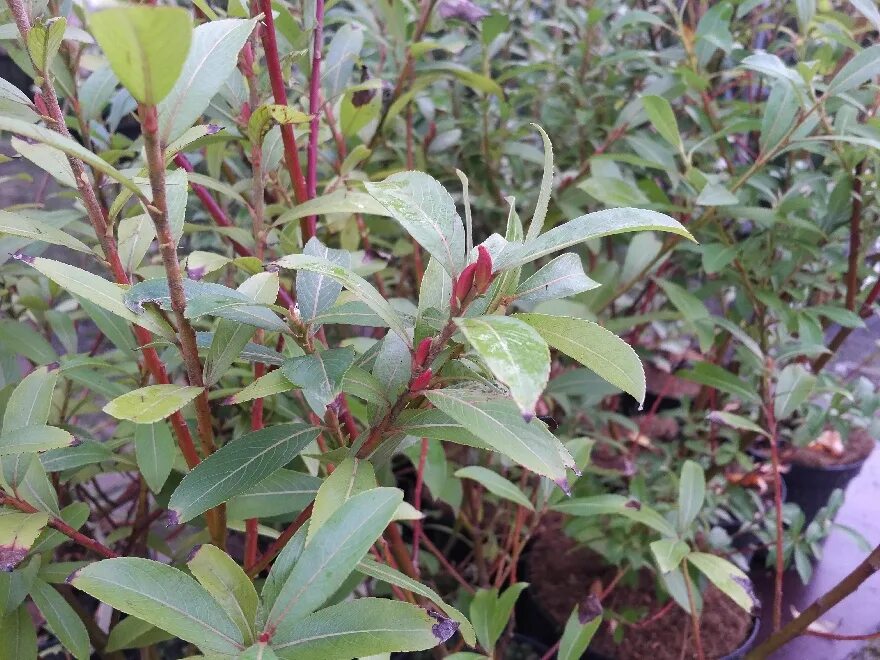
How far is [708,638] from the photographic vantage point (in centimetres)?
112

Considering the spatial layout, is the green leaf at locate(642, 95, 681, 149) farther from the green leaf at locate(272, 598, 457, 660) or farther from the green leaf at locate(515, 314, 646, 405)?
the green leaf at locate(272, 598, 457, 660)

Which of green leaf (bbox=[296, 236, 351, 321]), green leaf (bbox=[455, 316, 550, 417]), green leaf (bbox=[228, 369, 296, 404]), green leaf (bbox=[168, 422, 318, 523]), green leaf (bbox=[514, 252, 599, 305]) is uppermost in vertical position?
green leaf (bbox=[455, 316, 550, 417])

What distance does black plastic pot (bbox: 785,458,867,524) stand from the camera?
1452mm

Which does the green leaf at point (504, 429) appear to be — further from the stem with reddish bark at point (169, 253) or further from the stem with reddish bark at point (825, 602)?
the stem with reddish bark at point (825, 602)

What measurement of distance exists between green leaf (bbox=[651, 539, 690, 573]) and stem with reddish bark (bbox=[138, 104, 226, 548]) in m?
0.47

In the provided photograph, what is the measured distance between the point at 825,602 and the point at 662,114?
585 mm

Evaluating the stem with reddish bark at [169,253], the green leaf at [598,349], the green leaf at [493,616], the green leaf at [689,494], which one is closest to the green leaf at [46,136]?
the stem with reddish bark at [169,253]

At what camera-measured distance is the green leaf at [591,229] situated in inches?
12.4

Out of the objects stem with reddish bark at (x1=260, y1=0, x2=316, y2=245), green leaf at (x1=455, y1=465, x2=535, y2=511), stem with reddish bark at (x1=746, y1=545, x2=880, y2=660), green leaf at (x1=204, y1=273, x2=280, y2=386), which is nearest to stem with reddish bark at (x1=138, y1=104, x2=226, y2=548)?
green leaf at (x1=204, y1=273, x2=280, y2=386)

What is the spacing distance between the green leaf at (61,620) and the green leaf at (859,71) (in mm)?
908

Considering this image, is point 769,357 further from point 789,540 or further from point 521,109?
point 521,109

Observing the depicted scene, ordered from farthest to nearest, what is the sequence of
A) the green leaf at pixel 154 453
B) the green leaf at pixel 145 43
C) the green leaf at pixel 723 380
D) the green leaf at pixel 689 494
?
1. the green leaf at pixel 723 380
2. the green leaf at pixel 689 494
3. the green leaf at pixel 154 453
4. the green leaf at pixel 145 43

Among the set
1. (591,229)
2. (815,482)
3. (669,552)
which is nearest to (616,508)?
(669,552)

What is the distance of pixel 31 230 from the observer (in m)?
0.46
